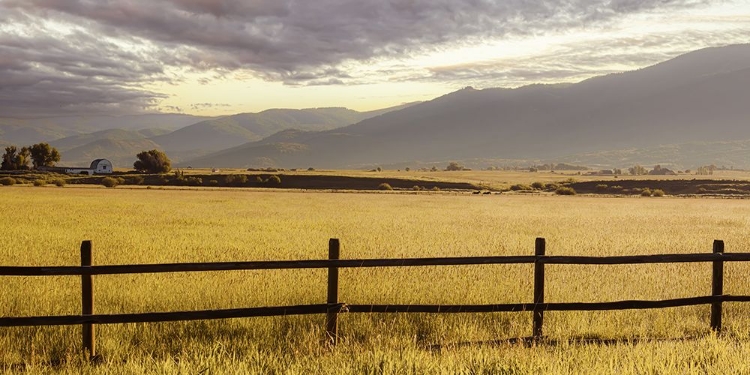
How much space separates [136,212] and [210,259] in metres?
22.8

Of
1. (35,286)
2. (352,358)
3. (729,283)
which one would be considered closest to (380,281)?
(352,358)

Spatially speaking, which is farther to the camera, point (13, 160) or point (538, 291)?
point (13, 160)

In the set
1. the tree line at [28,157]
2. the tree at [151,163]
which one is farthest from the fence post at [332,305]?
the tree line at [28,157]

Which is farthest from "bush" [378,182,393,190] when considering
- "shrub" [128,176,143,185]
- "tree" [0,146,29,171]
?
"tree" [0,146,29,171]

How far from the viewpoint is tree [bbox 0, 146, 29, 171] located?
133 m

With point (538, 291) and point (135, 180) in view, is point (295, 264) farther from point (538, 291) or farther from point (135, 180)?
point (135, 180)

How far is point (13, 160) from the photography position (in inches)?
5281

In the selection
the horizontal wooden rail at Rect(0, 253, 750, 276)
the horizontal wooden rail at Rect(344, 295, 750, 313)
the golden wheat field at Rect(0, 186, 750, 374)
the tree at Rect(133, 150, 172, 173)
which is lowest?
the golden wheat field at Rect(0, 186, 750, 374)

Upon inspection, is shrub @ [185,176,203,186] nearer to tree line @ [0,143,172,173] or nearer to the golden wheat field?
tree line @ [0,143,172,173]

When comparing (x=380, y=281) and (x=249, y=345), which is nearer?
(x=249, y=345)

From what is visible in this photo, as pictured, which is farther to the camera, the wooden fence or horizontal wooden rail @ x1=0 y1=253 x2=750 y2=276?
the wooden fence

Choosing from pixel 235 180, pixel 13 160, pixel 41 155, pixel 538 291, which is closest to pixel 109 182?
pixel 235 180

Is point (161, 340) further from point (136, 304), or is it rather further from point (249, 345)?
point (136, 304)

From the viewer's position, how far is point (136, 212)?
38.7 meters
